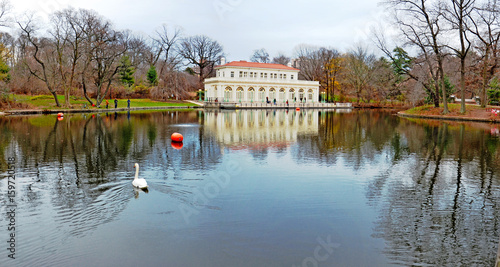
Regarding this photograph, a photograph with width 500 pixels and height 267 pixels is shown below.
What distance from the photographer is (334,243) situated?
714cm

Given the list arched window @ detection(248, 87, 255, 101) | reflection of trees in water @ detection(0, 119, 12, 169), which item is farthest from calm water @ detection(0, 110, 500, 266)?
arched window @ detection(248, 87, 255, 101)

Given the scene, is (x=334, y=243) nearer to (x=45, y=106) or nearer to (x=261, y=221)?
(x=261, y=221)

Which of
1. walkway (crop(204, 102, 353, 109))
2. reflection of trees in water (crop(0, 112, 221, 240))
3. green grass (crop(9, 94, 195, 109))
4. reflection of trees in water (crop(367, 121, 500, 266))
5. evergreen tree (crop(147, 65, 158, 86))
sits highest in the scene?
evergreen tree (crop(147, 65, 158, 86))

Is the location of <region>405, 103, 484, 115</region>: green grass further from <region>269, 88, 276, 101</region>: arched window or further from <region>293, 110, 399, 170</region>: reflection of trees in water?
<region>269, 88, 276, 101</region>: arched window

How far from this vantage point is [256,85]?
75.1m

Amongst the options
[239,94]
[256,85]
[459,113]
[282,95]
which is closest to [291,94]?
[282,95]

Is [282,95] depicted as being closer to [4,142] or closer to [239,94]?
[239,94]

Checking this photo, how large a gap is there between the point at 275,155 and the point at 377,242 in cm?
936

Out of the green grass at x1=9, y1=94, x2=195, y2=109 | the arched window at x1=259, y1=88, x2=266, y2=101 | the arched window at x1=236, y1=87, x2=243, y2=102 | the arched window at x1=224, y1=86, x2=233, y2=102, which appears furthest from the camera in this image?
the arched window at x1=259, y1=88, x2=266, y2=101

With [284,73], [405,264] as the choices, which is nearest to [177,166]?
[405,264]

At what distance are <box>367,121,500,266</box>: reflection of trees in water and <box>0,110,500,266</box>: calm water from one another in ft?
0.12

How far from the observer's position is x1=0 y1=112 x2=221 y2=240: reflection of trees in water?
8844 mm

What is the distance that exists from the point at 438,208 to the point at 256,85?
67060 millimetres

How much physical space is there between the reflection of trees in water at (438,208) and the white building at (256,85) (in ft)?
191
